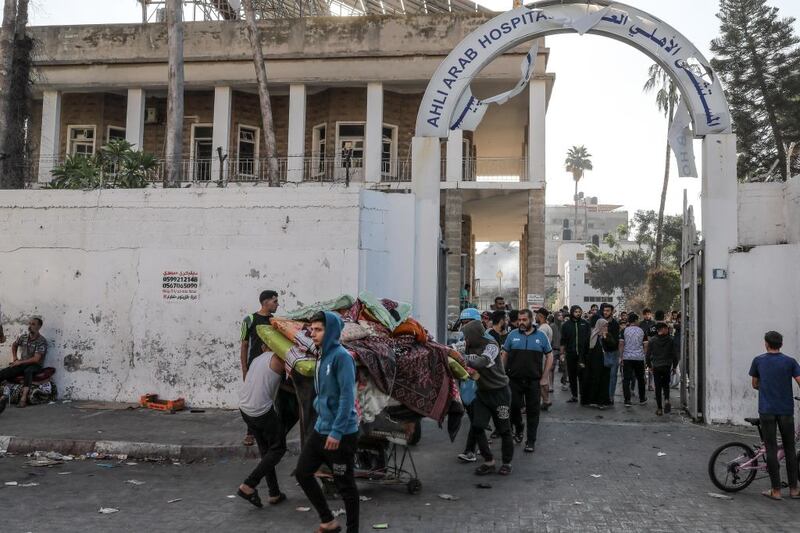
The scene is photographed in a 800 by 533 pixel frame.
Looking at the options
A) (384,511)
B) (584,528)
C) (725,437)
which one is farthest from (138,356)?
(725,437)

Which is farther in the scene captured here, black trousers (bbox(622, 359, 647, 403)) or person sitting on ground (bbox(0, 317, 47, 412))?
black trousers (bbox(622, 359, 647, 403))

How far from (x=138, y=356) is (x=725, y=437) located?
8.68m

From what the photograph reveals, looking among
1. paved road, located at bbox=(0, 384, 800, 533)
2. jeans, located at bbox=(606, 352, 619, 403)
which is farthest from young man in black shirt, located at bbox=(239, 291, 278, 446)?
jeans, located at bbox=(606, 352, 619, 403)

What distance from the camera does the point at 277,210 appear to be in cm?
1098

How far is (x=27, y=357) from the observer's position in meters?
10.9

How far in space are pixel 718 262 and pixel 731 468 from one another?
4789mm

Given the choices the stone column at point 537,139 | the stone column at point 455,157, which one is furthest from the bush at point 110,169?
the stone column at point 537,139

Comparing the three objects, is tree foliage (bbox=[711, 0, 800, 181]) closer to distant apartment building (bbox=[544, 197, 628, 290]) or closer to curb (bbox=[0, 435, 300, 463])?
curb (bbox=[0, 435, 300, 463])

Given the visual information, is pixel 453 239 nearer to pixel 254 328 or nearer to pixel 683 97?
pixel 683 97

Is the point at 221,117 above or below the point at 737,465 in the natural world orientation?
above

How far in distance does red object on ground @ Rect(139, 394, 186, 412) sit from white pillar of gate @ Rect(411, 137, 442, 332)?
152 inches

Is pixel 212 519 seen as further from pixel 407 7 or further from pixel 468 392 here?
pixel 407 7

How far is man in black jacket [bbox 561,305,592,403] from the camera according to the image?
42.7 ft

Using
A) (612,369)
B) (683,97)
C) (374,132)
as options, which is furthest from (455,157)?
(683,97)
